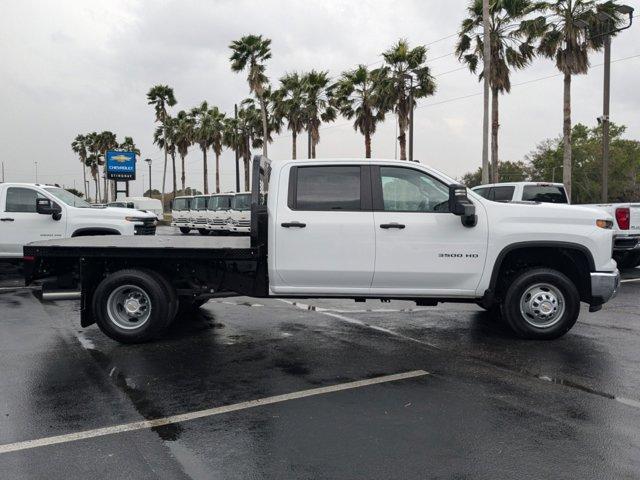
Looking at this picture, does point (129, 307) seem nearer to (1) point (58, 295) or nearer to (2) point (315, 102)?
(1) point (58, 295)

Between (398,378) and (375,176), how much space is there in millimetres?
2263

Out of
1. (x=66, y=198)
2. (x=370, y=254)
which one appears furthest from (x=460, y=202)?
(x=66, y=198)

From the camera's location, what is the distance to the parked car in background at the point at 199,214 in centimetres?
3412

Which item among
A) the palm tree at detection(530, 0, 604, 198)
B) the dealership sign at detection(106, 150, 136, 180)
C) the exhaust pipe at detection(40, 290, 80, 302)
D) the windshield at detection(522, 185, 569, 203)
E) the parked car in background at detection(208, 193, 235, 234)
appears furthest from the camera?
the dealership sign at detection(106, 150, 136, 180)

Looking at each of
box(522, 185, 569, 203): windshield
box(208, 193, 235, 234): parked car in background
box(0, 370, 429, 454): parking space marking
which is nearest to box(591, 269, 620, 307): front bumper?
box(0, 370, 429, 454): parking space marking

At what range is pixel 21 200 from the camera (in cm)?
1170

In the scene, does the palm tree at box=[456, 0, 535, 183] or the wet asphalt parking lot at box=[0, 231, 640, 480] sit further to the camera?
the palm tree at box=[456, 0, 535, 183]

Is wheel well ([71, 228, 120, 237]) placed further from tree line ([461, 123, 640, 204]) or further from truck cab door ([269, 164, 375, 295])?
tree line ([461, 123, 640, 204])

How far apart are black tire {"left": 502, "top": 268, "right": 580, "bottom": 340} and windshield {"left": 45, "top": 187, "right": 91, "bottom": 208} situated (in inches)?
349

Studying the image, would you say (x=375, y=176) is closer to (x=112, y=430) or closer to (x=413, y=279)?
(x=413, y=279)

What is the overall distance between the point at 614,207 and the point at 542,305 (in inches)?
256

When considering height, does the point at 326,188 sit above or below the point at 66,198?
below

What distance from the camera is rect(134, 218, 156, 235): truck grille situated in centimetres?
1220

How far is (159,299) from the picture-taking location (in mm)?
6594
